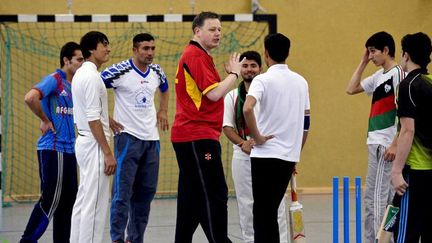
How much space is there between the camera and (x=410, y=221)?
6.00 m

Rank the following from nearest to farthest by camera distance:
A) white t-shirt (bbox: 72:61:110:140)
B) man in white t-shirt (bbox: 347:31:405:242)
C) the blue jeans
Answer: white t-shirt (bbox: 72:61:110:140) < man in white t-shirt (bbox: 347:31:405:242) < the blue jeans

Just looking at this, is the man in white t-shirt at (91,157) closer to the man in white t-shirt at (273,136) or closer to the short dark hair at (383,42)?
the man in white t-shirt at (273,136)

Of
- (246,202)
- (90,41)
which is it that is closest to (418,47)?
(246,202)

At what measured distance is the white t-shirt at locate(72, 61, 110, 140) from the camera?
6953mm

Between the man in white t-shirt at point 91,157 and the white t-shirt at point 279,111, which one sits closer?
the white t-shirt at point 279,111

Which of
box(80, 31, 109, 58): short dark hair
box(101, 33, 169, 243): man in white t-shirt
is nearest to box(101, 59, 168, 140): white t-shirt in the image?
box(101, 33, 169, 243): man in white t-shirt

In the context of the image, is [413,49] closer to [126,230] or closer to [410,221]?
[410,221]

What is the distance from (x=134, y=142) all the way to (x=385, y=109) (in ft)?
8.06

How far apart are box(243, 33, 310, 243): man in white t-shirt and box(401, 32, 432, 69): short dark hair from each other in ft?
3.23

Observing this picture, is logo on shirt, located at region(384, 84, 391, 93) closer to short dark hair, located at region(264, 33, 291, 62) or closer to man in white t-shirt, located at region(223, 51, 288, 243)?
man in white t-shirt, located at region(223, 51, 288, 243)

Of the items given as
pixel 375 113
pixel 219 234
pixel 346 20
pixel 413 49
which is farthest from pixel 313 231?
pixel 346 20

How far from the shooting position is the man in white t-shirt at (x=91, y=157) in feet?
22.9

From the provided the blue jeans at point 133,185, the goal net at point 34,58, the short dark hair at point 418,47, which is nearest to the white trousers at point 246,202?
the blue jeans at point 133,185

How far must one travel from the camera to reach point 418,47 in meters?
6.15
